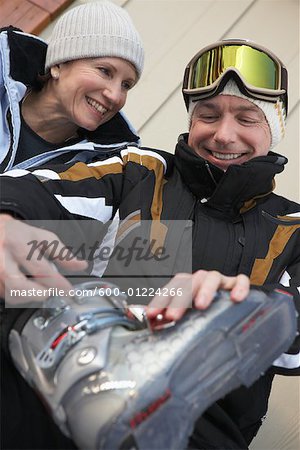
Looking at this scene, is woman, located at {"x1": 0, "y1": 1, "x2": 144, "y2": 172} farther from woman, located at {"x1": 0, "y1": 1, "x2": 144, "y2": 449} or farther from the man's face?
the man's face

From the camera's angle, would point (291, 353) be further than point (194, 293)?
Yes

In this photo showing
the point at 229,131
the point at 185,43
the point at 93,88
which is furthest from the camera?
the point at 185,43

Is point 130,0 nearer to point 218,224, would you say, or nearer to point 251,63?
point 251,63

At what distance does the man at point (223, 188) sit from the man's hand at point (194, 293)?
0.18m

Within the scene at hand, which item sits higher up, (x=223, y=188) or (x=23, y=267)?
(x=223, y=188)

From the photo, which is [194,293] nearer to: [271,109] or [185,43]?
[271,109]

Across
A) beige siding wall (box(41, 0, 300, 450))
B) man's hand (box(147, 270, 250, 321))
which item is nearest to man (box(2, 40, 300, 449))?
man's hand (box(147, 270, 250, 321))

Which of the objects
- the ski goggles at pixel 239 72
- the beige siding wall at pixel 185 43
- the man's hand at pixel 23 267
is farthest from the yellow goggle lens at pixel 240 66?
the beige siding wall at pixel 185 43

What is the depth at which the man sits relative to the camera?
0.76 metres

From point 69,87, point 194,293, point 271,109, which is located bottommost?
point 69,87

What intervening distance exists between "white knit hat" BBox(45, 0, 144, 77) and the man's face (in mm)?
258

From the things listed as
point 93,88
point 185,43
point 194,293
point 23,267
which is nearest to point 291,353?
point 194,293

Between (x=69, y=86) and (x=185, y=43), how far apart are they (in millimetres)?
697

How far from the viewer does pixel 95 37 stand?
3.52 feet
